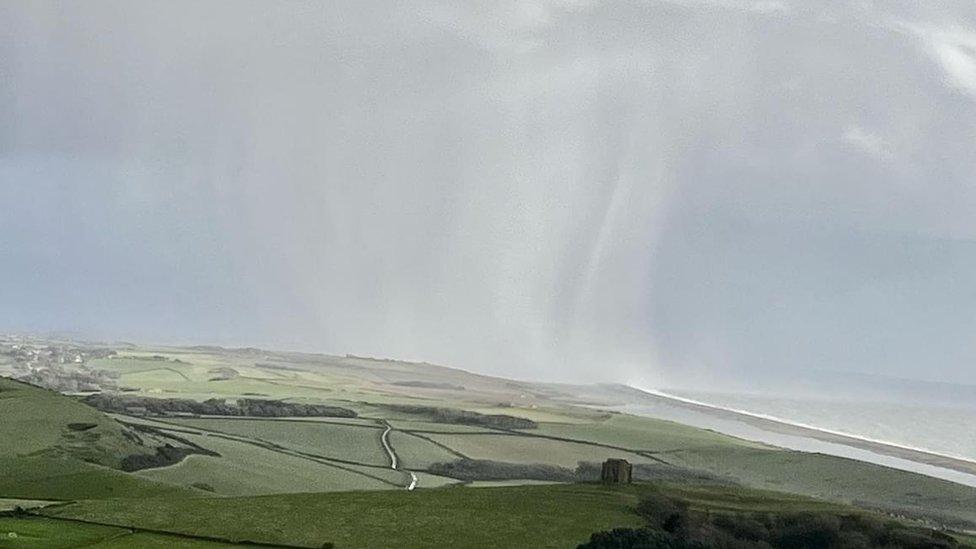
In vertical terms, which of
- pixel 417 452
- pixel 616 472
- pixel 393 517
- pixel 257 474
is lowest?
pixel 257 474

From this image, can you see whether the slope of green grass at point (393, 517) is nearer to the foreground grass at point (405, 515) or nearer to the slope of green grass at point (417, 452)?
the foreground grass at point (405, 515)

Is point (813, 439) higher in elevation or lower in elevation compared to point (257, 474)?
higher

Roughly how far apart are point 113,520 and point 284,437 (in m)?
34.4

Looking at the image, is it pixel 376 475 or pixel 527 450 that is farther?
pixel 527 450

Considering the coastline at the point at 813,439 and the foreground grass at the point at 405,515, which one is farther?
the coastline at the point at 813,439

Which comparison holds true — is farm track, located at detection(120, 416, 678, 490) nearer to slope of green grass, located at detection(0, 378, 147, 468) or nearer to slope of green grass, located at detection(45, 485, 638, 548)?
slope of green grass, located at detection(0, 378, 147, 468)

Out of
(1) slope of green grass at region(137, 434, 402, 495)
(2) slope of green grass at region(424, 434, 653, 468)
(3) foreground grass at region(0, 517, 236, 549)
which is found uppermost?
(2) slope of green grass at region(424, 434, 653, 468)

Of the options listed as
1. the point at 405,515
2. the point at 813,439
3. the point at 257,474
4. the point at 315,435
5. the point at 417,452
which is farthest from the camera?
the point at 813,439

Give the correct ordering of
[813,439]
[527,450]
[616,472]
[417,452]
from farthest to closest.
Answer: [813,439]
[527,450]
[417,452]
[616,472]

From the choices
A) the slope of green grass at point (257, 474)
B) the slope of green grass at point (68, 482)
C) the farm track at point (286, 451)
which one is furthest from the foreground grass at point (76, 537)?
the farm track at point (286, 451)

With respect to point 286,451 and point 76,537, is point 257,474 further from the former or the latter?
point 76,537

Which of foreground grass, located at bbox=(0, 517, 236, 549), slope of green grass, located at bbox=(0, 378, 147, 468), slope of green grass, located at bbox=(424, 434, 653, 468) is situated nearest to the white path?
slope of green grass, located at bbox=(424, 434, 653, 468)

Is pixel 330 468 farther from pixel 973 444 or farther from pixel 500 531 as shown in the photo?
pixel 973 444

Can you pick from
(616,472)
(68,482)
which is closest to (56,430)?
(68,482)
